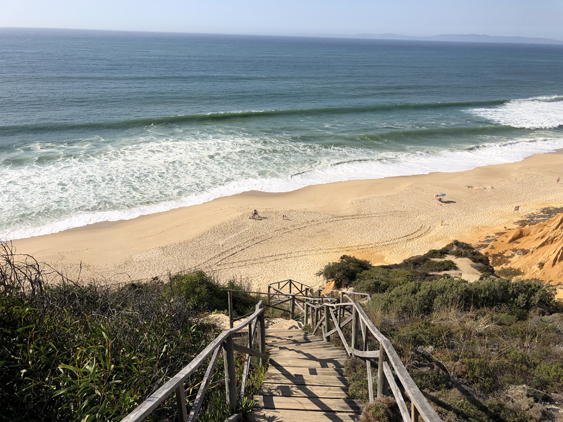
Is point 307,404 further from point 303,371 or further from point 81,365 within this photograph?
point 81,365

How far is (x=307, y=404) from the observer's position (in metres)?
3.69

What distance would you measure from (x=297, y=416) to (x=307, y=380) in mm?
940

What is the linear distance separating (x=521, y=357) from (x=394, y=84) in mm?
63317

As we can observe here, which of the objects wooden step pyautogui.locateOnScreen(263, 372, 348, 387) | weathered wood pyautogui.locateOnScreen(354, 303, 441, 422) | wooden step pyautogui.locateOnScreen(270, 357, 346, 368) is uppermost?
weathered wood pyautogui.locateOnScreen(354, 303, 441, 422)

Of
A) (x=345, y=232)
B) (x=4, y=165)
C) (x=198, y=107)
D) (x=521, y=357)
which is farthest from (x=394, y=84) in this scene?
(x=521, y=357)

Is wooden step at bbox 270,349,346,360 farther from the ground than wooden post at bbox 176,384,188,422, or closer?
closer

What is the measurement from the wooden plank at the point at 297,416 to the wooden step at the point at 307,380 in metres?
0.69

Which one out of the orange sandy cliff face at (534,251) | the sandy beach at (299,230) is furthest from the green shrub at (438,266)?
the sandy beach at (299,230)

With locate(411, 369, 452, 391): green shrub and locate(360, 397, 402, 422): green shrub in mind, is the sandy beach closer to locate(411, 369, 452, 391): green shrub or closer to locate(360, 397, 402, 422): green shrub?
locate(411, 369, 452, 391): green shrub

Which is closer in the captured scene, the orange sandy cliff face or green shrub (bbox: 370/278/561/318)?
green shrub (bbox: 370/278/561/318)

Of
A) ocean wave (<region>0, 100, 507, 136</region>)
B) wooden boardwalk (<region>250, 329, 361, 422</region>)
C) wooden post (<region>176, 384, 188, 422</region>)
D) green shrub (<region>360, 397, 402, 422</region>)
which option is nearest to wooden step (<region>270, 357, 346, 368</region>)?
wooden boardwalk (<region>250, 329, 361, 422</region>)

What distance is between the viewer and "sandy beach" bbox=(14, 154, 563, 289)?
17.4m

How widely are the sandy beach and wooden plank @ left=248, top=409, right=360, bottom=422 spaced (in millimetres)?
12105

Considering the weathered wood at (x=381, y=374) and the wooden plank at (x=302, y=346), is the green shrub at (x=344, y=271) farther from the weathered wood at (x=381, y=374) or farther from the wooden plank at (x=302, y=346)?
the weathered wood at (x=381, y=374)
